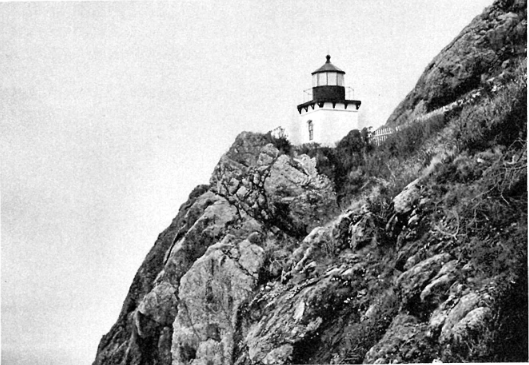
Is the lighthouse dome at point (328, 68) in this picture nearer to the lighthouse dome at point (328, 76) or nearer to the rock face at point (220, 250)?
the lighthouse dome at point (328, 76)

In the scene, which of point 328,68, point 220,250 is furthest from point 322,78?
point 220,250

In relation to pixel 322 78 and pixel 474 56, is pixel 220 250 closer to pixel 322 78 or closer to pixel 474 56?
pixel 322 78

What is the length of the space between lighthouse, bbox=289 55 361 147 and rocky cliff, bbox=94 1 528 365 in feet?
1.21

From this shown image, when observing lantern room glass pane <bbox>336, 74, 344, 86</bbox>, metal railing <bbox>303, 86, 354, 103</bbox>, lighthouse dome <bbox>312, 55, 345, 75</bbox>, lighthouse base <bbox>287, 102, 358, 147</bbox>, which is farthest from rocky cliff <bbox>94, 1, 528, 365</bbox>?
lighthouse dome <bbox>312, 55, 345, 75</bbox>

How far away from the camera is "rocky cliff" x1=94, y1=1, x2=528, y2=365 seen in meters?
17.7

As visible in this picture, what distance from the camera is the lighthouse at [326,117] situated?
22266mm

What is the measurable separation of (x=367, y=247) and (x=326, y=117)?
11.8ft

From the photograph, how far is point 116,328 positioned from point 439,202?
6.83 metres

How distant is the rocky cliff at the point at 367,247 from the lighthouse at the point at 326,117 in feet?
1.21

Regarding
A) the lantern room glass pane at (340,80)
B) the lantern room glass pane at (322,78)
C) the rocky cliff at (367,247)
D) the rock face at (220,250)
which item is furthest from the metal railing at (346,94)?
the rock face at (220,250)

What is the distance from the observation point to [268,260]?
2094cm

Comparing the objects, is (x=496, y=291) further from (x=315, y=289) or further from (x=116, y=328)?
(x=116, y=328)

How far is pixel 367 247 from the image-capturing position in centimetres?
1955

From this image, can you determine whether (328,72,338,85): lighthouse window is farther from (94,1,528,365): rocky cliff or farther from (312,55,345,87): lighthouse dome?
(94,1,528,365): rocky cliff
